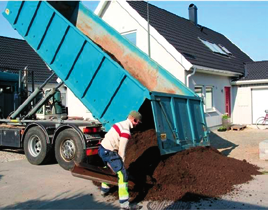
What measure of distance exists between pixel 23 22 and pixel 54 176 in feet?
14.4

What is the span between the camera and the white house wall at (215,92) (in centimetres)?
1391

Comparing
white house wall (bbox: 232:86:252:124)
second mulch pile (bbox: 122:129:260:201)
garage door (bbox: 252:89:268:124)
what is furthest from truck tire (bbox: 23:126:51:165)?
garage door (bbox: 252:89:268:124)

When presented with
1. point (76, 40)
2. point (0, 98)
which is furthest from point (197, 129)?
point (0, 98)

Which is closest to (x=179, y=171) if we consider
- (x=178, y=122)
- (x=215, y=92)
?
(x=178, y=122)

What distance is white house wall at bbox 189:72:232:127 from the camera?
13914mm

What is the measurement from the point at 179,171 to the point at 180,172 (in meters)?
0.03

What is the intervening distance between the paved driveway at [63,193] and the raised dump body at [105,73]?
1515 millimetres

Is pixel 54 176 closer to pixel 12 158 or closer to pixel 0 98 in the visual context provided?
pixel 12 158

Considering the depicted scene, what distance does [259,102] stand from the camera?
17.0 metres

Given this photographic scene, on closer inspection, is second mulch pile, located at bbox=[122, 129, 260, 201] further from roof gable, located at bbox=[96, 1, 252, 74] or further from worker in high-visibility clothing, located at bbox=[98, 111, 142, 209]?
roof gable, located at bbox=[96, 1, 252, 74]

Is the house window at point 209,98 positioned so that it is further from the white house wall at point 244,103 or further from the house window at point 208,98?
the white house wall at point 244,103

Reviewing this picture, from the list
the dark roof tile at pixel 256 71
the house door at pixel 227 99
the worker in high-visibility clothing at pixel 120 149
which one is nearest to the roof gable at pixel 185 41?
the dark roof tile at pixel 256 71

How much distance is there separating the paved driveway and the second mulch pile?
0.27 m

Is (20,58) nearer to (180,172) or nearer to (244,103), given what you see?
(244,103)
